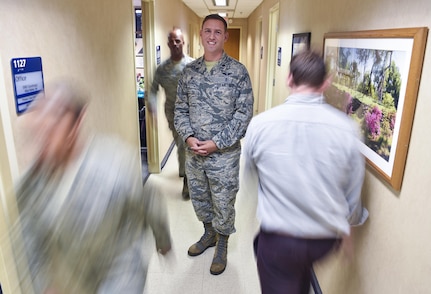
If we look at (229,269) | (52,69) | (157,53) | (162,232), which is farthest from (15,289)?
(157,53)

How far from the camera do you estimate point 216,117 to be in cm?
210

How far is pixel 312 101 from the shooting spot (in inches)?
48.7

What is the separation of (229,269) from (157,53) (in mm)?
2505

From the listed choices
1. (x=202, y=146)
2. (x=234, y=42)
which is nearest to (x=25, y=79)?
(x=202, y=146)

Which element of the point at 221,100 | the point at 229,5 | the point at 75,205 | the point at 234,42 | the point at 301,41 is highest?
the point at 229,5

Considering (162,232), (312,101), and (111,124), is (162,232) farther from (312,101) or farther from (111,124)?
Result: (111,124)

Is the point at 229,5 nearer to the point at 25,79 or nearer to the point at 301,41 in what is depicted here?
the point at 301,41

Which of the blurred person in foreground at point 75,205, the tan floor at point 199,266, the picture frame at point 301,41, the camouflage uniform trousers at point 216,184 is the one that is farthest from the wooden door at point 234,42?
the blurred person in foreground at point 75,205

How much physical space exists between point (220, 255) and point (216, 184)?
0.53m

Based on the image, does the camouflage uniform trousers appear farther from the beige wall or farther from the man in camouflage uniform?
the beige wall

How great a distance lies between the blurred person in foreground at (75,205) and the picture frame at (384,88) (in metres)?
0.91

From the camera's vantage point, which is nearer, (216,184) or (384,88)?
(384,88)

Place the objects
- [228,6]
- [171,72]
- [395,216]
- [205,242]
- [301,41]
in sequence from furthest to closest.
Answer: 1. [228,6]
2. [171,72]
3. [301,41]
4. [205,242]
5. [395,216]

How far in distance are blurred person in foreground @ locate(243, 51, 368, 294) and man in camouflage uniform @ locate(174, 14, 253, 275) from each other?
0.75m
